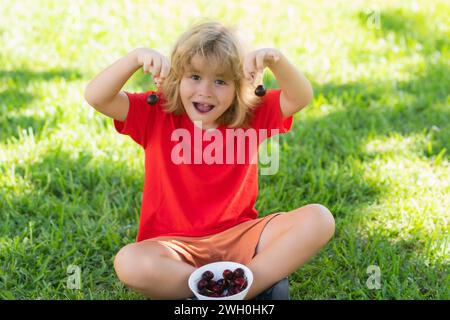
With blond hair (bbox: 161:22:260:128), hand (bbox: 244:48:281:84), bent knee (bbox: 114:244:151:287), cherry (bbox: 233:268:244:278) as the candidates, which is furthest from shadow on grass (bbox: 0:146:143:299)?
hand (bbox: 244:48:281:84)

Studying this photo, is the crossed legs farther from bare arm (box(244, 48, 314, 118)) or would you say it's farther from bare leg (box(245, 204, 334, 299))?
bare arm (box(244, 48, 314, 118))

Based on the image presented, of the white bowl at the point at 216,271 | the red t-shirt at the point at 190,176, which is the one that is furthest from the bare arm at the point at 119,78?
the white bowl at the point at 216,271

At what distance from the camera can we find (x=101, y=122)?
3174 mm

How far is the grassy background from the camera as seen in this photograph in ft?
7.63

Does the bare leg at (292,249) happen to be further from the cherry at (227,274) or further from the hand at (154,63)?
the hand at (154,63)

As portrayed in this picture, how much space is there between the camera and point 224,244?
2168mm

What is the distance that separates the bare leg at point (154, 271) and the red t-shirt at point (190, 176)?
0.57 ft

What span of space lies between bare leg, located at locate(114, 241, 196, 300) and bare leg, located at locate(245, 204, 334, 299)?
0.68ft

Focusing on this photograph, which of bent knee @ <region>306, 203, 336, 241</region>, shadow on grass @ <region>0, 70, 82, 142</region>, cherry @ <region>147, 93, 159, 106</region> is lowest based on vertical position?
bent knee @ <region>306, 203, 336, 241</region>

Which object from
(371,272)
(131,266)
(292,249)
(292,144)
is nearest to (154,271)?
(131,266)

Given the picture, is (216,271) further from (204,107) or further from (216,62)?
(216,62)

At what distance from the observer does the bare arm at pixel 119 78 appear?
6.36ft

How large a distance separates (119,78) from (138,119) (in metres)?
0.19

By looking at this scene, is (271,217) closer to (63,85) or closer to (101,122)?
(101,122)
